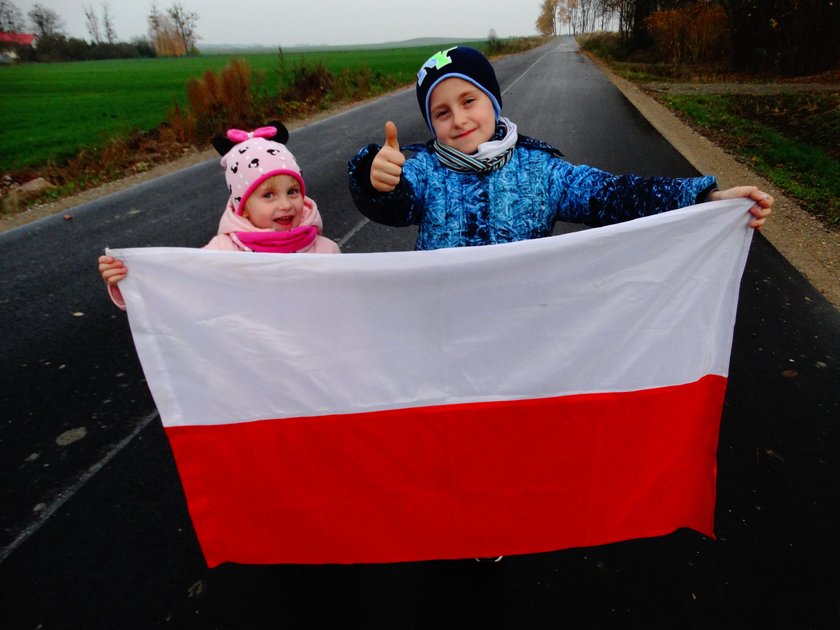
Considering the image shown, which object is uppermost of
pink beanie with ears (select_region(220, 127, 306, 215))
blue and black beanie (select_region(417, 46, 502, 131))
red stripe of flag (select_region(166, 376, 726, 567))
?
blue and black beanie (select_region(417, 46, 502, 131))

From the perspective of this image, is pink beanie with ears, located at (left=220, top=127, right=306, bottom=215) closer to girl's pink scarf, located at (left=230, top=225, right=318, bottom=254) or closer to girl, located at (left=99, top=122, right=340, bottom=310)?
girl, located at (left=99, top=122, right=340, bottom=310)

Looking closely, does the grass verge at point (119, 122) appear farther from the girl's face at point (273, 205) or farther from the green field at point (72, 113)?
the girl's face at point (273, 205)

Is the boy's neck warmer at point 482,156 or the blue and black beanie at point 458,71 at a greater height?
the blue and black beanie at point 458,71

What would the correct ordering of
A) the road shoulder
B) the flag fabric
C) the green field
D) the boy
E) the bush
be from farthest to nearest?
the bush, the green field, the road shoulder, the boy, the flag fabric

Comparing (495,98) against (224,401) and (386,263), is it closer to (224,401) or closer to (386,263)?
(386,263)

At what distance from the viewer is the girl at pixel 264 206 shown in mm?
2186

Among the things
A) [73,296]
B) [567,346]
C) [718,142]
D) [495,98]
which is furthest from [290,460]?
[718,142]

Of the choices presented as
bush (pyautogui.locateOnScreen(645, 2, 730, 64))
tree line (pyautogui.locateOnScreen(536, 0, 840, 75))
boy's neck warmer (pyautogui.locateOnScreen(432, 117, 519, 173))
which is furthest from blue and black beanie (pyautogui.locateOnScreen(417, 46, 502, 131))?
bush (pyautogui.locateOnScreen(645, 2, 730, 64))

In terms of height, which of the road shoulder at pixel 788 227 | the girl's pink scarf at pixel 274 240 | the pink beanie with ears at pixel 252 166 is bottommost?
the road shoulder at pixel 788 227

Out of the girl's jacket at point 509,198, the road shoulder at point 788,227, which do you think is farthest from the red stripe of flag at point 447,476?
the road shoulder at point 788,227

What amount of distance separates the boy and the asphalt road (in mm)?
1342

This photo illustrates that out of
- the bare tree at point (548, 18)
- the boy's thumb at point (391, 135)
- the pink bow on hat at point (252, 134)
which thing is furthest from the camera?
the bare tree at point (548, 18)

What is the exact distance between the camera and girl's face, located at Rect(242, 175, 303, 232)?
2.23 m

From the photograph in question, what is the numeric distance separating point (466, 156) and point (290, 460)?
119 centimetres
